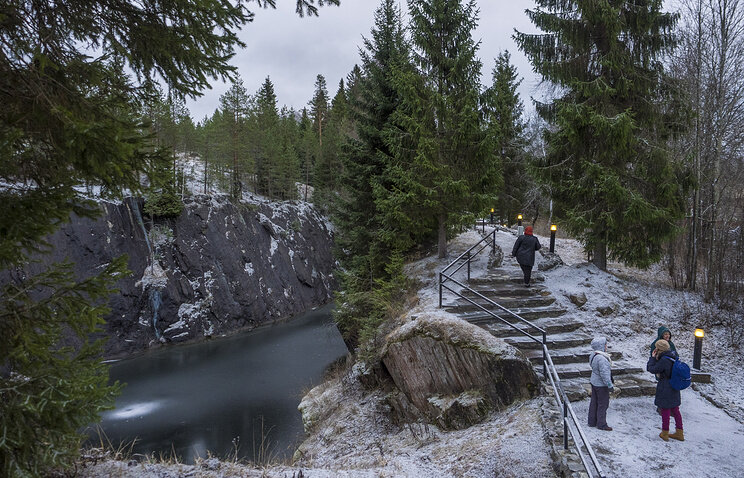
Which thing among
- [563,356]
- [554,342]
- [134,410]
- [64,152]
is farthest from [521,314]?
[134,410]

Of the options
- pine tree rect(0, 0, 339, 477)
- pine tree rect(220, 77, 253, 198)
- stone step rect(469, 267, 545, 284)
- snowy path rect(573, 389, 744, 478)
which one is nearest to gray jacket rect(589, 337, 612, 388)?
snowy path rect(573, 389, 744, 478)

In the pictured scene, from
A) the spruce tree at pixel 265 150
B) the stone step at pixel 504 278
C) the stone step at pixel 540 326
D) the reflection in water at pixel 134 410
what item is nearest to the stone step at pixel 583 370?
the stone step at pixel 540 326

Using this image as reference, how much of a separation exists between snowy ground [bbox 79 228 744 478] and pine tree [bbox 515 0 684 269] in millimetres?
2367

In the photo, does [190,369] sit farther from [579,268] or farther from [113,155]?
[113,155]

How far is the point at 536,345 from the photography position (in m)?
8.20

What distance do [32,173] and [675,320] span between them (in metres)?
13.6

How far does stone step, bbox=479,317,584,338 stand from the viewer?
8.65 m

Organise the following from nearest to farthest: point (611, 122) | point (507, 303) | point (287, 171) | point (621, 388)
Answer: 1. point (621, 388)
2. point (507, 303)
3. point (611, 122)
4. point (287, 171)

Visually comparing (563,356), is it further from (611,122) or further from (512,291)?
(611,122)

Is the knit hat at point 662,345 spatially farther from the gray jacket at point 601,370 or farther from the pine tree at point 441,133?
the pine tree at point 441,133

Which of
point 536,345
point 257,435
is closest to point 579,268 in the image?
point 536,345

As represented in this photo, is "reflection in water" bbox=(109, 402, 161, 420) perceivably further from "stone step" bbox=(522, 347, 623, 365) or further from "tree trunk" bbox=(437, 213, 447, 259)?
"stone step" bbox=(522, 347, 623, 365)

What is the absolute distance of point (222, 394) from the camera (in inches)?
688

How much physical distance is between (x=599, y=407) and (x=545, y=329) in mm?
2861
